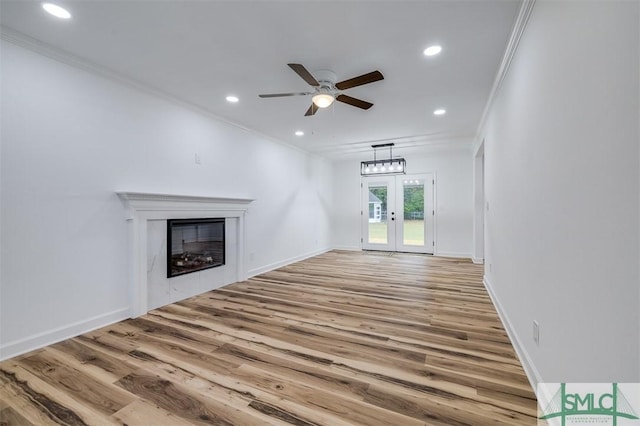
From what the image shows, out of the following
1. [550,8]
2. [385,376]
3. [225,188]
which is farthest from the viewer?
[225,188]

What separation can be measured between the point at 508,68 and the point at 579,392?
259 cm

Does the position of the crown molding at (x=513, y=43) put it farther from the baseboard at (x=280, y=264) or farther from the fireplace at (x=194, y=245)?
the baseboard at (x=280, y=264)

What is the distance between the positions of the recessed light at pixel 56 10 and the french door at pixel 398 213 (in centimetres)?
658

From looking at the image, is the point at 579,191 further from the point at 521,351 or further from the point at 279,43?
the point at 279,43

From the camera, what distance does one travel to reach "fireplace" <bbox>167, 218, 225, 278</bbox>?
350 cm

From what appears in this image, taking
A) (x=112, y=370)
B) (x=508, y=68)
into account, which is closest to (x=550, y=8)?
(x=508, y=68)

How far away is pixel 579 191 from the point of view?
1.22 meters

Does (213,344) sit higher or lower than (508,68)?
lower

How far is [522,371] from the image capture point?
1.94 metres

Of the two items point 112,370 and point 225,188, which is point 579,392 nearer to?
point 112,370

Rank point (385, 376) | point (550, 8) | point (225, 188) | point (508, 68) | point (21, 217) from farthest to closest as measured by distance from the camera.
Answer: point (225, 188) < point (508, 68) < point (21, 217) < point (385, 376) < point (550, 8)

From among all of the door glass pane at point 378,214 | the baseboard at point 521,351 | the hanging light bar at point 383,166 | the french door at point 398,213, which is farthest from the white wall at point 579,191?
the door glass pane at point 378,214

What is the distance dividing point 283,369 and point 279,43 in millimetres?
2693

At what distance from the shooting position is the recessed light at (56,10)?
196 centimetres
